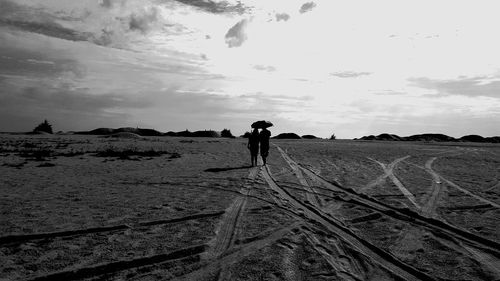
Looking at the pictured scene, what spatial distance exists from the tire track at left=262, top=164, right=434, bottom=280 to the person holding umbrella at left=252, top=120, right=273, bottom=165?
30.8ft

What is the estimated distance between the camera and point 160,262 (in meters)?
5.37

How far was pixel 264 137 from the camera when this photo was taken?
757 inches

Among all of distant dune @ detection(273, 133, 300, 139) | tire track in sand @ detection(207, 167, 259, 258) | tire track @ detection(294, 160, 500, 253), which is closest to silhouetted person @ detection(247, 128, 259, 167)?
tire track @ detection(294, 160, 500, 253)

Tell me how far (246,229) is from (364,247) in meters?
2.19

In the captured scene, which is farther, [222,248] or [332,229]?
[332,229]

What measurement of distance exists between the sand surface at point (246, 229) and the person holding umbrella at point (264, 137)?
5.59 meters

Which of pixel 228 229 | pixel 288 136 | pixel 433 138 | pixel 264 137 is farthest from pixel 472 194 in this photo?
pixel 433 138

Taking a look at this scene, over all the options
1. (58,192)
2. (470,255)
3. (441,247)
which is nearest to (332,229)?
(441,247)

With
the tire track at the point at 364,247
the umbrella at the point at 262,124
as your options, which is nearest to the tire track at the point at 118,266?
the tire track at the point at 364,247

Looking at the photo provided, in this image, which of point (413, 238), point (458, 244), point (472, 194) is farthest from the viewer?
point (472, 194)

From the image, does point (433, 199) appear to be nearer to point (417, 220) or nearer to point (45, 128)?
point (417, 220)

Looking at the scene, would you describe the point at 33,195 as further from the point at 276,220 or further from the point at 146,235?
the point at 276,220

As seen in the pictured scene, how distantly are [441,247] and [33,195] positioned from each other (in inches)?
393

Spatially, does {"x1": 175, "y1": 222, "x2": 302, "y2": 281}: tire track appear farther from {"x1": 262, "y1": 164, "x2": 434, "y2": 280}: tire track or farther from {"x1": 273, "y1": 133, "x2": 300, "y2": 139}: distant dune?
{"x1": 273, "y1": 133, "x2": 300, "y2": 139}: distant dune
